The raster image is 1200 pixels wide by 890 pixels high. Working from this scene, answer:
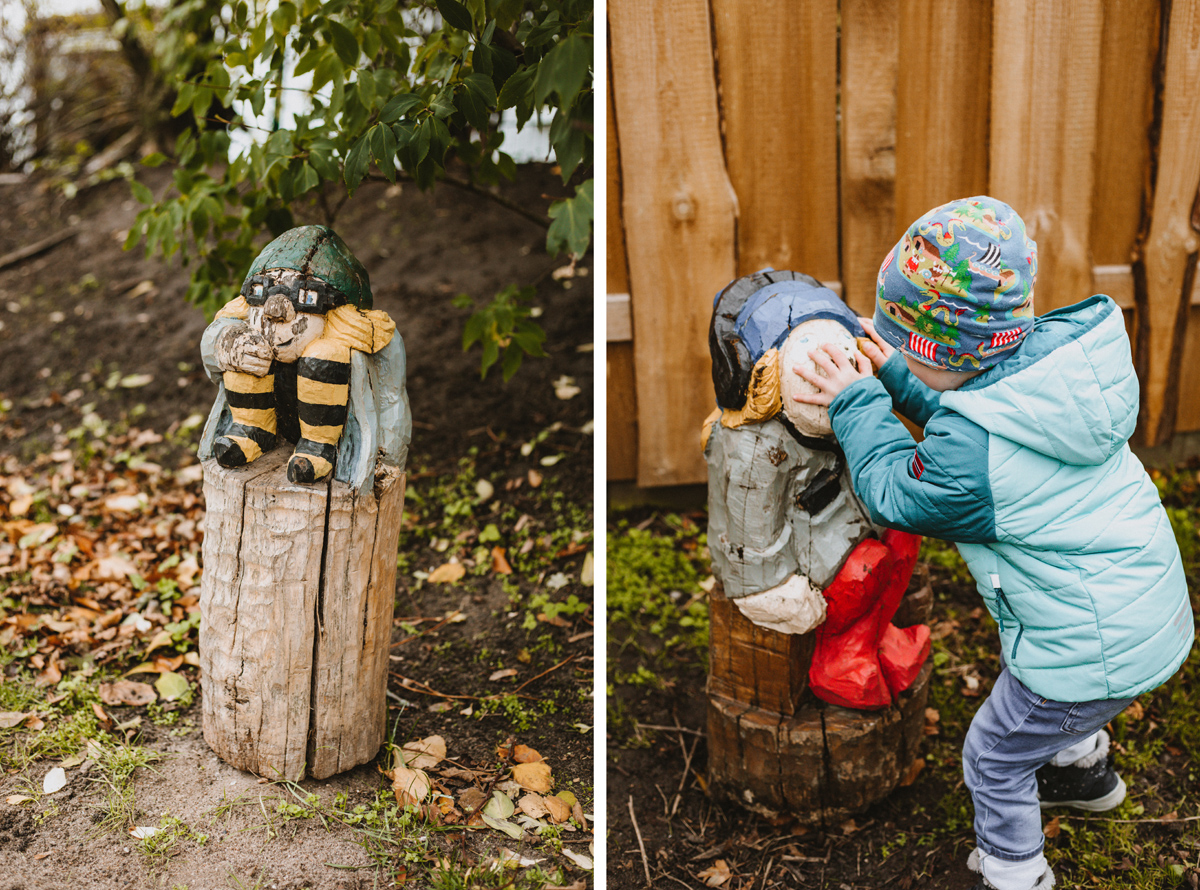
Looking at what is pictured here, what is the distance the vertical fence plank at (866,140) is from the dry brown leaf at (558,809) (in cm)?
233

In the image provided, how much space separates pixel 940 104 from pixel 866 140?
307mm

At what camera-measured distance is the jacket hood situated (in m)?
1.88

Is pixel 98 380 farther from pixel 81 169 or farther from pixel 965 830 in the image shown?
pixel 965 830

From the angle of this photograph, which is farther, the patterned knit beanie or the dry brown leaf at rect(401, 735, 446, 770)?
the dry brown leaf at rect(401, 735, 446, 770)

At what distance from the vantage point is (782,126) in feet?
11.6

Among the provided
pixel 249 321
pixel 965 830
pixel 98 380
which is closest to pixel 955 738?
pixel 965 830

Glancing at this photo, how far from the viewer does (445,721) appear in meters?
3.04

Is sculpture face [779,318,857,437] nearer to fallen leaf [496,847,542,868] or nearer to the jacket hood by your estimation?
the jacket hood

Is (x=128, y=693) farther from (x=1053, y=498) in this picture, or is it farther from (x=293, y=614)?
(x=1053, y=498)

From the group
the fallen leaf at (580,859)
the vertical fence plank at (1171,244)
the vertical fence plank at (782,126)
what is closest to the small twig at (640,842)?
the fallen leaf at (580,859)

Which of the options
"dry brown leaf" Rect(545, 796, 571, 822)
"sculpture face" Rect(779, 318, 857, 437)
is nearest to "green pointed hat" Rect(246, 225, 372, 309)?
"sculpture face" Rect(779, 318, 857, 437)

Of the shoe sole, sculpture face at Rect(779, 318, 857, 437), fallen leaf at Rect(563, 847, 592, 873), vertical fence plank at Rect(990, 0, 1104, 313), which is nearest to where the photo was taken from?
sculpture face at Rect(779, 318, 857, 437)

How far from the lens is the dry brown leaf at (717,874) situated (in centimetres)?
261

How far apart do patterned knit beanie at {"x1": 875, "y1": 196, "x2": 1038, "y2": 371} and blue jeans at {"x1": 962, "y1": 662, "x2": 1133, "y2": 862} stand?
33.5 inches
